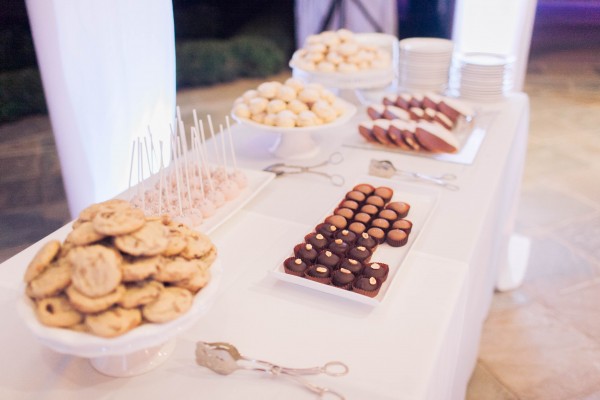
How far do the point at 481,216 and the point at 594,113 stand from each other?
3.82m

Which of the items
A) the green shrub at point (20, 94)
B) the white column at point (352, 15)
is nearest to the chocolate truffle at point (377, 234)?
the white column at point (352, 15)

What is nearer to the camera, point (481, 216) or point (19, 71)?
point (481, 216)

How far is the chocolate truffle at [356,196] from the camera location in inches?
43.4

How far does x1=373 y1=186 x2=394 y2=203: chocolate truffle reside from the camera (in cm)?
113

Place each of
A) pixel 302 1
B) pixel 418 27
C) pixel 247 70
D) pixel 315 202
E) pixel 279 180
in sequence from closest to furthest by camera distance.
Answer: pixel 315 202, pixel 279 180, pixel 418 27, pixel 302 1, pixel 247 70

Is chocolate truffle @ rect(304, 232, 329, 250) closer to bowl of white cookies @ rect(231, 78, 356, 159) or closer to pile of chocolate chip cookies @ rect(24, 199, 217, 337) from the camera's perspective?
pile of chocolate chip cookies @ rect(24, 199, 217, 337)

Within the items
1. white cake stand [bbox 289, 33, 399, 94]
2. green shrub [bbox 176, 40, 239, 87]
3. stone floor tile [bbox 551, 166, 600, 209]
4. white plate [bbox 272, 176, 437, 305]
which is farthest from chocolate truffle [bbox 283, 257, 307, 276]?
green shrub [bbox 176, 40, 239, 87]

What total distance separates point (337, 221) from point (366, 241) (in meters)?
0.08

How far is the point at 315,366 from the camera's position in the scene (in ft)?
2.43

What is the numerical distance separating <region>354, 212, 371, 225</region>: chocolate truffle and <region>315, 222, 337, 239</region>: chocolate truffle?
0.24 ft

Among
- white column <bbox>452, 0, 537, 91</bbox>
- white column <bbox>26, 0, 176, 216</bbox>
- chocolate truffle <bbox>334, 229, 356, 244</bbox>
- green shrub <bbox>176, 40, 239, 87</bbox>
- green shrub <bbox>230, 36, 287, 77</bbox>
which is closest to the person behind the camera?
chocolate truffle <bbox>334, 229, 356, 244</bbox>

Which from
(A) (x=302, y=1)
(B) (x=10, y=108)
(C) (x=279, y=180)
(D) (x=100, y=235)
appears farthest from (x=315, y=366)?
(A) (x=302, y=1)

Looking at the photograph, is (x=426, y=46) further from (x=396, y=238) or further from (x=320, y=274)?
(x=320, y=274)

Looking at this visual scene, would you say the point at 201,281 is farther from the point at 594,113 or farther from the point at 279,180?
the point at 594,113
